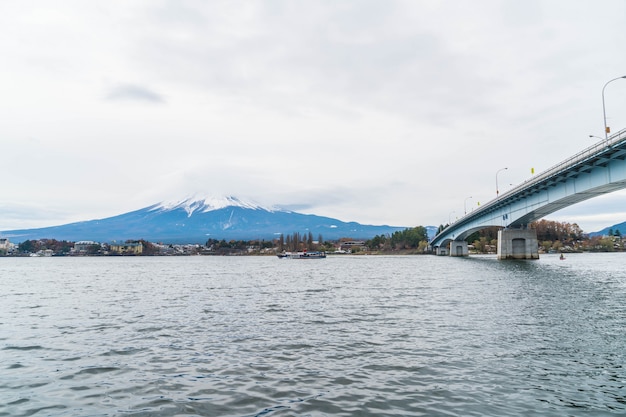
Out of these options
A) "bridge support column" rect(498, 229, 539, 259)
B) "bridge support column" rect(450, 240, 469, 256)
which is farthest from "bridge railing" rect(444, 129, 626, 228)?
"bridge support column" rect(450, 240, 469, 256)

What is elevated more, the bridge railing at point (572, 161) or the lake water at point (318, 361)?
the bridge railing at point (572, 161)

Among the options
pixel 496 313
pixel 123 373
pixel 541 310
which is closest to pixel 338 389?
pixel 123 373

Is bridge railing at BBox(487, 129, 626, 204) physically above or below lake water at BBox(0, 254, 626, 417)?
above

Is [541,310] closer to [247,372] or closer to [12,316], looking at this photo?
[247,372]

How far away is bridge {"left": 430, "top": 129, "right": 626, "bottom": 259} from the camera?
48.5 metres

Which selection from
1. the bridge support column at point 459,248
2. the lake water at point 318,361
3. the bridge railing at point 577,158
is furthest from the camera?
the bridge support column at point 459,248

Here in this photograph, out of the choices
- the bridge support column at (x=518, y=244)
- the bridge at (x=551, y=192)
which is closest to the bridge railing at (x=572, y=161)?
the bridge at (x=551, y=192)

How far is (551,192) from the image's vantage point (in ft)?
227

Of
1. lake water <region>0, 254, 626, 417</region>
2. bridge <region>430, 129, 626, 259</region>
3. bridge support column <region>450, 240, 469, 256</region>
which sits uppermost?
bridge <region>430, 129, 626, 259</region>

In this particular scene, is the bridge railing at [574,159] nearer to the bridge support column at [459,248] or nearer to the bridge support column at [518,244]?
the bridge support column at [518,244]

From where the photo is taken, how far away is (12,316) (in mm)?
27969

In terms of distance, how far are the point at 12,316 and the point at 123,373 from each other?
62.1ft

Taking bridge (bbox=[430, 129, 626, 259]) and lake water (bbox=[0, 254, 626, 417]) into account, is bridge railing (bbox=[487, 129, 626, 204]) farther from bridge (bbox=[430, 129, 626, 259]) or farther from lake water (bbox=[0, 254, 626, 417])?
lake water (bbox=[0, 254, 626, 417])

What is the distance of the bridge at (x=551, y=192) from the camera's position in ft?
159
